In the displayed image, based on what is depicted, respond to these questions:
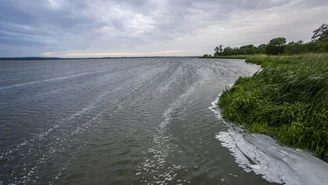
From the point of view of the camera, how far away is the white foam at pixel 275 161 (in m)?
4.65

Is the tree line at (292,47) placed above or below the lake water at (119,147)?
above

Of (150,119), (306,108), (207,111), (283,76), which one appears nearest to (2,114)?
(150,119)

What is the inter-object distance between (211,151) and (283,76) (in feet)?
22.8

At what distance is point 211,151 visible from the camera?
6.12 metres

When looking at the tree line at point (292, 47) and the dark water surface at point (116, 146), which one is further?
the tree line at point (292, 47)

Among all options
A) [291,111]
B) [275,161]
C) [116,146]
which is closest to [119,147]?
[116,146]

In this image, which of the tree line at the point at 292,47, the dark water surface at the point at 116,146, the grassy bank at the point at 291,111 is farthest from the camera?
the tree line at the point at 292,47

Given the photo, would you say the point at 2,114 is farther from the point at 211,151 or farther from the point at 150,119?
the point at 211,151

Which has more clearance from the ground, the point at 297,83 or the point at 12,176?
the point at 297,83

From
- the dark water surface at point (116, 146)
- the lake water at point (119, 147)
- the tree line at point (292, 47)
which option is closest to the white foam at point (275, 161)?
the lake water at point (119, 147)

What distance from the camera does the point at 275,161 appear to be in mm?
5418

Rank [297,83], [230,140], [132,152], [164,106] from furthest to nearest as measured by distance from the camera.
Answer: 1. [164,106]
2. [297,83]
3. [230,140]
4. [132,152]

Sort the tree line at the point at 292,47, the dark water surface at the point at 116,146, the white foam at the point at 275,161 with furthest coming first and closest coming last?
the tree line at the point at 292,47 → the dark water surface at the point at 116,146 → the white foam at the point at 275,161

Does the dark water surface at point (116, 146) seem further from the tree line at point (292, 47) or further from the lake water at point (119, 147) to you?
the tree line at point (292, 47)
